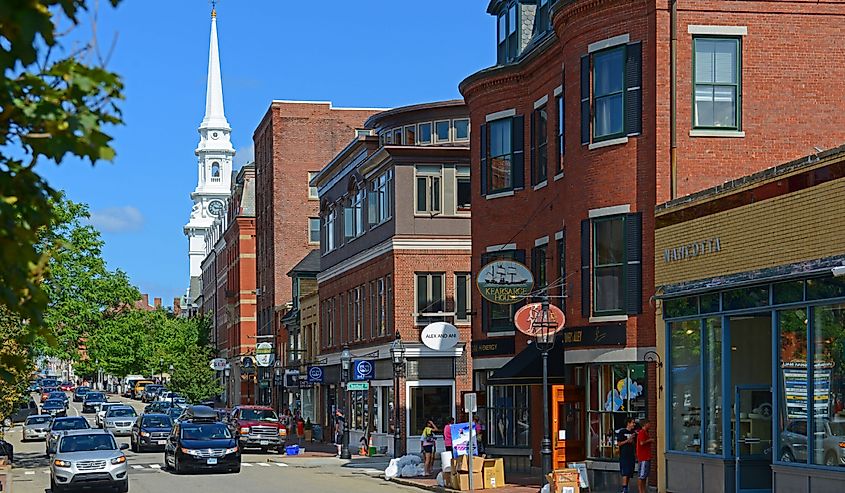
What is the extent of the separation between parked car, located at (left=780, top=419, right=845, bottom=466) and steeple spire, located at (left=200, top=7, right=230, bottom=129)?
497 feet

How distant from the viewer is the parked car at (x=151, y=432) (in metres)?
54.1

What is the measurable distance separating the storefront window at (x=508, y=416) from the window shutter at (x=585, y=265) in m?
5.90

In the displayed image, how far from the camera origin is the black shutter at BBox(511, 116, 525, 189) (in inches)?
1379

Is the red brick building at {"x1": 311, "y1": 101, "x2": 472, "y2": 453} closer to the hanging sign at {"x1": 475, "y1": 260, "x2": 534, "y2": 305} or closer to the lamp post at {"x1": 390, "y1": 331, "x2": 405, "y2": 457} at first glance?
the lamp post at {"x1": 390, "y1": 331, "x2": 405, "y2": 457}

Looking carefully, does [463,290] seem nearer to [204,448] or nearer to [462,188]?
[462,188]

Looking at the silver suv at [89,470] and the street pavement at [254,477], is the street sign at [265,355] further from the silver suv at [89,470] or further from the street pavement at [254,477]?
the silver suv at [89,470]

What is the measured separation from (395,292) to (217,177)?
143227 millimetres

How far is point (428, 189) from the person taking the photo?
48500 mm

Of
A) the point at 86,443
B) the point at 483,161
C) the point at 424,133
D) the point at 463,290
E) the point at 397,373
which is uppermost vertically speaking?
the point at 424,133

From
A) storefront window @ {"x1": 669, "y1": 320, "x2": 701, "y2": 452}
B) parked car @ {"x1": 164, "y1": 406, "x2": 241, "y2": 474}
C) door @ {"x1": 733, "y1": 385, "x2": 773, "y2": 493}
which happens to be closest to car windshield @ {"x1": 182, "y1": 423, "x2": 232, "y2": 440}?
parked car @ {"x1": 164, "y1": 406, "x2": 241, "y2": 474}

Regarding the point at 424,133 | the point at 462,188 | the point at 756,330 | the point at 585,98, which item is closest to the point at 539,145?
the point at 585,98

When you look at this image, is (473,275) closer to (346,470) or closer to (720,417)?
(346,470)

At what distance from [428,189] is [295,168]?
3406 centimetres

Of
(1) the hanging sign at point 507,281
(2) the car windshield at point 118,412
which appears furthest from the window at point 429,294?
(2) the car windshield at point 118,412
